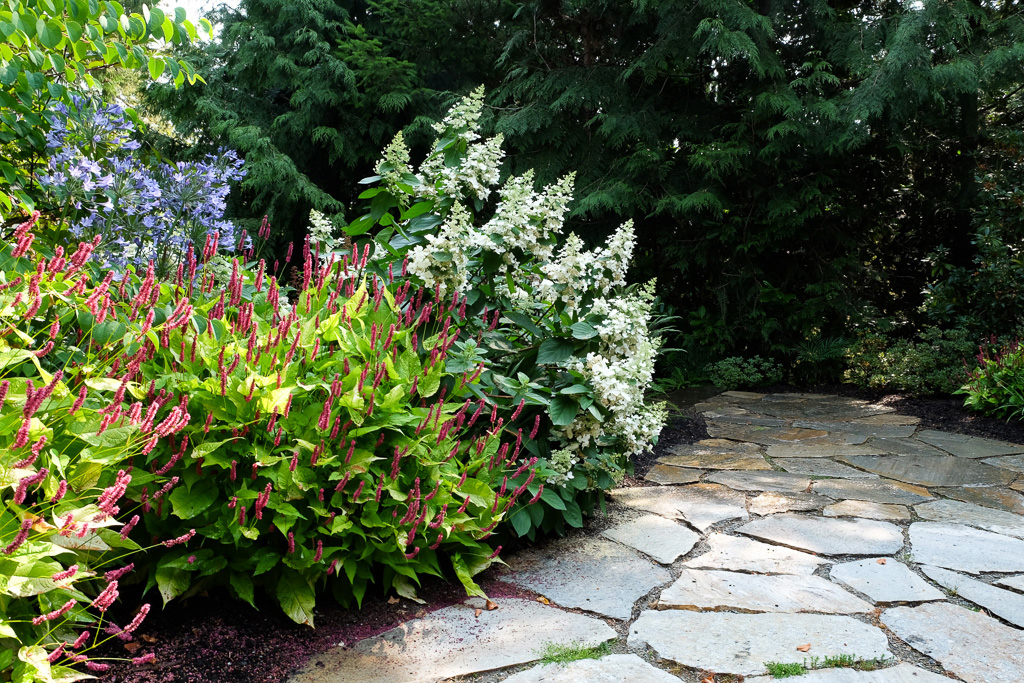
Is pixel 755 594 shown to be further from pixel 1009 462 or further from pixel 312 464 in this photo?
pixel 1009 462

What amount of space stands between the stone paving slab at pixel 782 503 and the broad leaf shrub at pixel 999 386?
94.2 inches

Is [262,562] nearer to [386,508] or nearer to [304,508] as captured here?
[304,508]

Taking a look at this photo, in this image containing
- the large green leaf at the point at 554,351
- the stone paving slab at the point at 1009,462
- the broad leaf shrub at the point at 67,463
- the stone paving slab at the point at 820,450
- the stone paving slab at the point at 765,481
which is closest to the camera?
the broad leaf shrub at the point at 67,463

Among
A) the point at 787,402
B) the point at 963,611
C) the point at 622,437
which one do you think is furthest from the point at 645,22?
the point at 963,611

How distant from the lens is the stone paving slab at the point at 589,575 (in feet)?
7.21

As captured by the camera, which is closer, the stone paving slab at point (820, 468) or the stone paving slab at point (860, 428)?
the stone paving slab at point (820, 468)

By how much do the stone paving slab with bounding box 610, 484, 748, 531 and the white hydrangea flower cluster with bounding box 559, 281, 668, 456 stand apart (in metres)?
0.48

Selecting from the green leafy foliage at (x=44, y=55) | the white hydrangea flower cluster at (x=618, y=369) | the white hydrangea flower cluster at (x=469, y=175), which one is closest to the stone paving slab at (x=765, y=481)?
the white hydrangea flower cluster at (x=618, y=369)

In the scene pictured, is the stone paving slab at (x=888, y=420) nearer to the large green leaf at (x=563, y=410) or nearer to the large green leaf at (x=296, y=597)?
the large green leaf at (x=563, y=410)

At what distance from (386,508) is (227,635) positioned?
0.51 metres

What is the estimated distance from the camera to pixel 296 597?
187cm

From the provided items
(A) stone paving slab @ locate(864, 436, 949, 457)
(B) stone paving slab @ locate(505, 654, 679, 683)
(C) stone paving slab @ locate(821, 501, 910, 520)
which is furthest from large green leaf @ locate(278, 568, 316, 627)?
(A) stone paving slab @ locate(864, 436, 949, 457)

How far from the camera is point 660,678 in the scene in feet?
5.78

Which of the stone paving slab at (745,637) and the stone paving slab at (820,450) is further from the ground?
the stone paving slab at (820,450)
